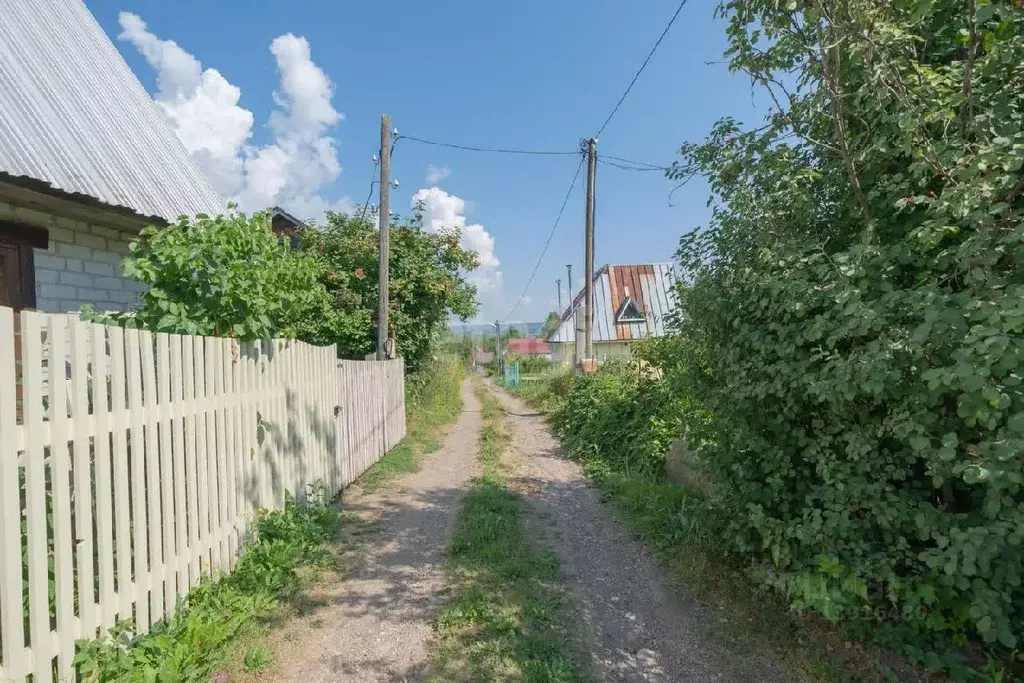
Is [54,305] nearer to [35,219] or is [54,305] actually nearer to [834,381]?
[35,219]

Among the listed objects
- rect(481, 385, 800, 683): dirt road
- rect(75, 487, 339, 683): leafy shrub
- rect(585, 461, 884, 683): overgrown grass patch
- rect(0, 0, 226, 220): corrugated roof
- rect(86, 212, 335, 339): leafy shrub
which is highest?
rect(0, 0, 226, 220): corrugated roof

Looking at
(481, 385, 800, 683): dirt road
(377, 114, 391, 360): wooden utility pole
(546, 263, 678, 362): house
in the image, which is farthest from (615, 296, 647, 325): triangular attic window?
(481, 385, 800, 683): dirt road

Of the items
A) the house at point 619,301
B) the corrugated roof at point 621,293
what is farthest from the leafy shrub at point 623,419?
the corrugated roof at point 621,293

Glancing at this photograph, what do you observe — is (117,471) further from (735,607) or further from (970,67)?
(970,67)

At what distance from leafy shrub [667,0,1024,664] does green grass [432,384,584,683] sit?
1.30 meters

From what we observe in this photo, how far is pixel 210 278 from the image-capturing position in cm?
375

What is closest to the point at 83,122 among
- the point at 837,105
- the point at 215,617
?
the point at 215,617

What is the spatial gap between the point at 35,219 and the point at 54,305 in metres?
0.72

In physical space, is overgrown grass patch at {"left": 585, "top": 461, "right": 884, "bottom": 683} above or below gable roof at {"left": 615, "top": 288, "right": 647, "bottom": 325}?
below

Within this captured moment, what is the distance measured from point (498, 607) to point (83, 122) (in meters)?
6.00

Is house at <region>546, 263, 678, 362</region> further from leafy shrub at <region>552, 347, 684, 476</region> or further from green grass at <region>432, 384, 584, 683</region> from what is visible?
green grass at <region>432, 384, 584, 683</region>

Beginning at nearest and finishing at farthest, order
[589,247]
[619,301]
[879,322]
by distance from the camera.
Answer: [879,322]
[589,247]
[619,301]

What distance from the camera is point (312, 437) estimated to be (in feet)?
18.1

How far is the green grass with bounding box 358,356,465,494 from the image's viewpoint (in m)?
7.59
